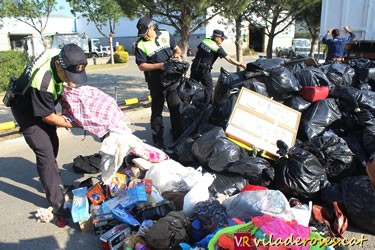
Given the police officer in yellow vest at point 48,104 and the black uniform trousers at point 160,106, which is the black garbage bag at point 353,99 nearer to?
the black uniform trousers at point 160,106

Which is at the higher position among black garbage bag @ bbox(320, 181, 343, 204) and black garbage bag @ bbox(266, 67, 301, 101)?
black garbage bag @ bbox(266, 67, 301, 101)

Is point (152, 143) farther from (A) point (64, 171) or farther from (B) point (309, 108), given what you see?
(B) point (309, 108)

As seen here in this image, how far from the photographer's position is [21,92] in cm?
289

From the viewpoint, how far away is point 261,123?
3854 millimetres

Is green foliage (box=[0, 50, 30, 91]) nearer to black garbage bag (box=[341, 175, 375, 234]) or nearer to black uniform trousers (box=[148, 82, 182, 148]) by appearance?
black uniform trousers (box=[148, 82, 182, 148])

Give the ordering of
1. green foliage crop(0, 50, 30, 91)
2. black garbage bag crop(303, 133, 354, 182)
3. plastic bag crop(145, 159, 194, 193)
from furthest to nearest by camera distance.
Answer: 1. green foliage crop(0, 50, 30, 91)
2. black garbage bag crop(303, 133, 354, 182)
3. plastic bag crop(145, 159, 194, 193)

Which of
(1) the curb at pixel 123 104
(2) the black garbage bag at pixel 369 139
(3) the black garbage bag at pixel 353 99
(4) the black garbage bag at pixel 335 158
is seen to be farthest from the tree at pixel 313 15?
(4) the black garbage bag at pixel 335 158

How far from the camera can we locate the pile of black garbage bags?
10.1 ft

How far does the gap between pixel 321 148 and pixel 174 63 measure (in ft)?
6.60

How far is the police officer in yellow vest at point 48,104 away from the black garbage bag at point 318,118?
8.22ft

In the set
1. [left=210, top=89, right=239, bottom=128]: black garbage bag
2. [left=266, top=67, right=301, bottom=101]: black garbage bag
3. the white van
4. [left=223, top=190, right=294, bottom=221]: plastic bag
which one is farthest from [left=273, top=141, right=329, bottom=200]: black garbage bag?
the white van

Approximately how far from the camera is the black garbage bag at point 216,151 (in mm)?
3385

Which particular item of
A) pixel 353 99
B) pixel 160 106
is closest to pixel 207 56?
pixel 160 106

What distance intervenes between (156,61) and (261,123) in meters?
1.58
